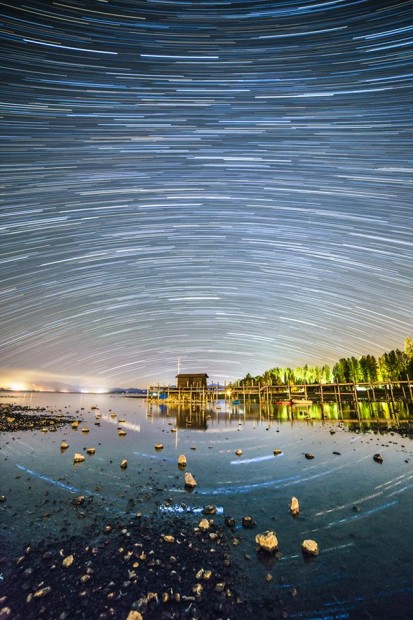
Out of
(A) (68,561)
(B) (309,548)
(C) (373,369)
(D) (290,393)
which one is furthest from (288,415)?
(C) (373,369)

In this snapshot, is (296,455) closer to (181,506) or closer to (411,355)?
(181,506)

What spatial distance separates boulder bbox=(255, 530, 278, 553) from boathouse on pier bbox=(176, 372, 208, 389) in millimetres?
84210

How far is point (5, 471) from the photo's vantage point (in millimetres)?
12391

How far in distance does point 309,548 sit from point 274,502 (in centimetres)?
334

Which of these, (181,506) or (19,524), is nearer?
(19,524)

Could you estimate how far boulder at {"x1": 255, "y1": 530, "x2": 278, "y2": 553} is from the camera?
623 cm

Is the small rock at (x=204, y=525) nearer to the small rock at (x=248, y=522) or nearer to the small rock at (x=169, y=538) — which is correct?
the small rock at (x=169, y=538)

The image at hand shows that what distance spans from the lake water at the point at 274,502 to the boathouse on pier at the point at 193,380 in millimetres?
72072

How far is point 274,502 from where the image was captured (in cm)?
931

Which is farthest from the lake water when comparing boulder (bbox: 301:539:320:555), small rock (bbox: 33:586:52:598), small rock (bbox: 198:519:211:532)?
small rock (bbox: 33:586:52:598)

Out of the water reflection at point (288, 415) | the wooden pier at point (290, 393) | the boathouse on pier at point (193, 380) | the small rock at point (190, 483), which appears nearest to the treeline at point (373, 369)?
the wooden pier at point (290, 393)

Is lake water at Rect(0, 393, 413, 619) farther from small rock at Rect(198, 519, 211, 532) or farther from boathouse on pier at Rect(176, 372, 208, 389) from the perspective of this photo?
boathouse on pier at Rect(176, 372, 208, 389)

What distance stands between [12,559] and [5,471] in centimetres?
857

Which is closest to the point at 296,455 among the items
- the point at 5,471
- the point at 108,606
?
the point at 108,606
